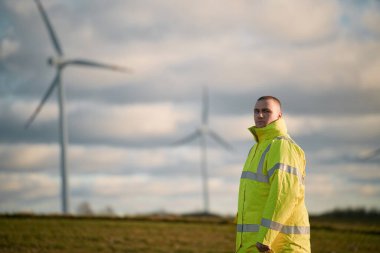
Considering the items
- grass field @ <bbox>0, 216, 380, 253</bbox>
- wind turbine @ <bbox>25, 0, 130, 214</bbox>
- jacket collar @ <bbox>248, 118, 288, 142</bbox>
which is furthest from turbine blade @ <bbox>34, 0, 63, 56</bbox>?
jacket collar @ <bbox>248, 118, 288, 142</bbox>

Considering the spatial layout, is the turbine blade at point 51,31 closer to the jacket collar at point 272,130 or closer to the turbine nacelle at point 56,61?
the turbine nacelle at point 56,61

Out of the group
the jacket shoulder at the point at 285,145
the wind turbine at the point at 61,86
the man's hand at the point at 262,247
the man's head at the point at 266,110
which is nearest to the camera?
the man's hand at the point at 262,247

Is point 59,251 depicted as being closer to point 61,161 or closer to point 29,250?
point 29,250

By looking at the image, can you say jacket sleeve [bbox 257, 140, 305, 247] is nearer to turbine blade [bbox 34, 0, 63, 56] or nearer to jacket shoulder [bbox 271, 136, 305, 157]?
jacket shoulder [bbox 271, 136, 305, 157]

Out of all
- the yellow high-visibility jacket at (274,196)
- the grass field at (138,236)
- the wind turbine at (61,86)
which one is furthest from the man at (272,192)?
the wind turbine at (61,86)

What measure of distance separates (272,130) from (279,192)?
2.64ft

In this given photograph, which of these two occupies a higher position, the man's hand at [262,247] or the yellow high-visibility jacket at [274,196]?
the yellow high-visibility jacket at [274,196]

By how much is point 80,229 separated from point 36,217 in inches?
199

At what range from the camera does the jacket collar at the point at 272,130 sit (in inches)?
296

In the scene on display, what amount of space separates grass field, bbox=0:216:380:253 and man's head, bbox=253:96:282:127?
13808mm

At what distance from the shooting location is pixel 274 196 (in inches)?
278

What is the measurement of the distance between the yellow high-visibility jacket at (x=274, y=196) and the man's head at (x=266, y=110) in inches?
2.6

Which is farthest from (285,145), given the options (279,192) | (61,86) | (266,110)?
(61,86)

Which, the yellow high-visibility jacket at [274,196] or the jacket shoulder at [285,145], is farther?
the jacket shoulder at [285,145]
